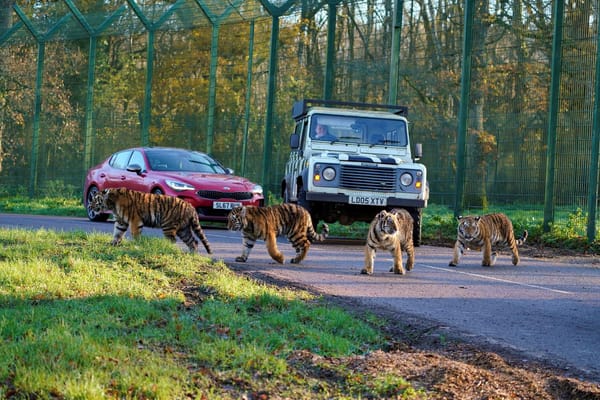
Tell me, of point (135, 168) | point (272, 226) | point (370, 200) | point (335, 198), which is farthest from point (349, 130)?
point (272, 226)

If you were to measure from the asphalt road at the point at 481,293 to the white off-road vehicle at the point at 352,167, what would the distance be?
4.30 ft

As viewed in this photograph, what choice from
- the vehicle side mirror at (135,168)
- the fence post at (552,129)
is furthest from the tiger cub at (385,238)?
the vehicle side mirror at (135,168)

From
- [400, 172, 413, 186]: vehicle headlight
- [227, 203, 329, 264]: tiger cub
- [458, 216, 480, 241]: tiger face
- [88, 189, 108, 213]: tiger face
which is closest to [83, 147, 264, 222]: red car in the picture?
[400, 172, 413, 186]: vehicle headlight

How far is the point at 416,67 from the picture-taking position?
2298 cm

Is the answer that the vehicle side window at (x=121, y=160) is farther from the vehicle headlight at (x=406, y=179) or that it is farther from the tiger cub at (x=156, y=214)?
the tiger cub at (x=156, y=214)

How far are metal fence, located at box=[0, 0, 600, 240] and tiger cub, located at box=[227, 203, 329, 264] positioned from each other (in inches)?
267

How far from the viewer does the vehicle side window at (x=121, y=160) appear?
2055 centimetres

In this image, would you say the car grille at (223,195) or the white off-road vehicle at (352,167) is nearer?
the white off-road vehicle at (352,167)

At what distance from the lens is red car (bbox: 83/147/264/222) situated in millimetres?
18734

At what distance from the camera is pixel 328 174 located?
16.5m

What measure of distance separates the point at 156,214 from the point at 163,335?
6746mm

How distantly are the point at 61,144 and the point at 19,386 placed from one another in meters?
28.6

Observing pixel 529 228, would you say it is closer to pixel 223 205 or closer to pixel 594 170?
pixel 594 170

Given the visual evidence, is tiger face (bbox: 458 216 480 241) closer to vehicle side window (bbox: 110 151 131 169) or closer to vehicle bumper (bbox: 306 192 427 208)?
vehicle bumper (bbox: 306 192 427 208)
